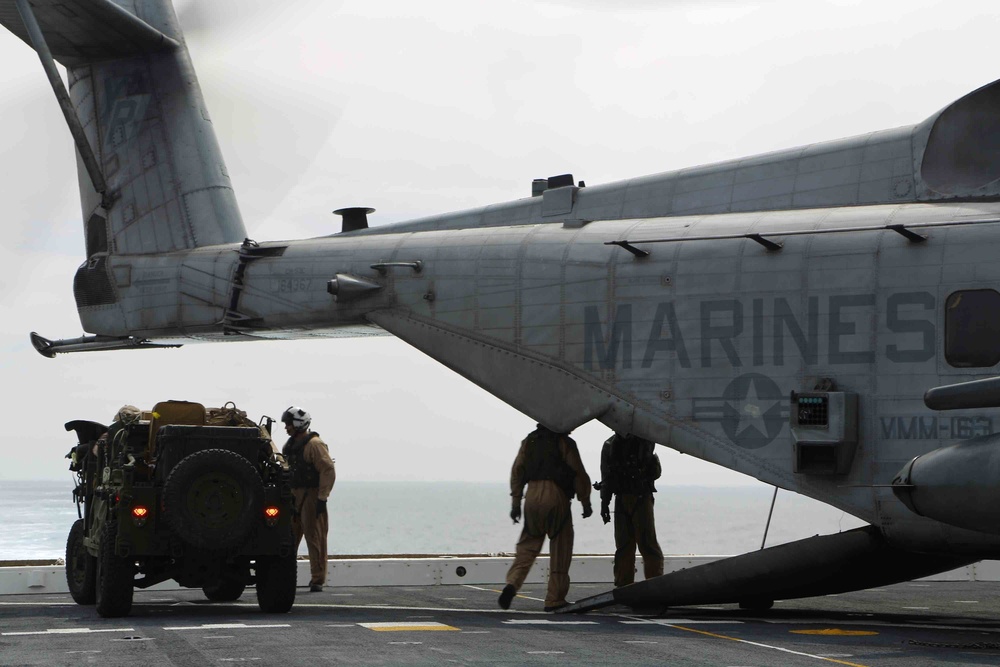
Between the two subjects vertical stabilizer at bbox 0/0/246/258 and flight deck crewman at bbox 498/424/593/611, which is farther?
vertical stabilizer at bbox 0/0/246/258

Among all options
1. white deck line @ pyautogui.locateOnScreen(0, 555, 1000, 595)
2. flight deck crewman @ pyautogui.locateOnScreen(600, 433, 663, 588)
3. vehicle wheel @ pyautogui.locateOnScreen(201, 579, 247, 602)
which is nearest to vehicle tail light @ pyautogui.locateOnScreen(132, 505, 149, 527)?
vehicle wheel @ pyautogui.locateOnScreen(201, 579, 247, 602)

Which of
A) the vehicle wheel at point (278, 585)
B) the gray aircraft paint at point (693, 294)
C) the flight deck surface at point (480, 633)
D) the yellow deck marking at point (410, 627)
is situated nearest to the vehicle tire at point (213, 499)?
the vehicle wheel at point (278, 585)

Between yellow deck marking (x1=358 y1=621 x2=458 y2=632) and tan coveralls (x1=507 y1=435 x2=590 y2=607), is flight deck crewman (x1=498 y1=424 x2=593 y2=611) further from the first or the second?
yellow deck marking (x1=358 y1=621 x2=458 y2=632)

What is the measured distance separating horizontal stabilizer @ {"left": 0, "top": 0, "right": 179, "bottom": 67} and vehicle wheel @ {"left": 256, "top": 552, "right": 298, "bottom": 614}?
7439 millimetres

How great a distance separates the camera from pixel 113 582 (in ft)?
33.6

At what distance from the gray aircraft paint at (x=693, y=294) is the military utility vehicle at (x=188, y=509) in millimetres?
2621

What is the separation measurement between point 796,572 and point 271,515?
15.1 feet

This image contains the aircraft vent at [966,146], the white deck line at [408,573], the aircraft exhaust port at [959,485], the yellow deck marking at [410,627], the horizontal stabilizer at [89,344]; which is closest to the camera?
the aircraft exhaust port at [959,485]

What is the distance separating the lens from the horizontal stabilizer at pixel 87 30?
14.3 m

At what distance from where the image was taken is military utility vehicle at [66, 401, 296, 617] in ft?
33.6

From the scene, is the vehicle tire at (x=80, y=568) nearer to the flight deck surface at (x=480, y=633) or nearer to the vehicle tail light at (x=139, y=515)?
the flight deck surface at (x=480, y=633)

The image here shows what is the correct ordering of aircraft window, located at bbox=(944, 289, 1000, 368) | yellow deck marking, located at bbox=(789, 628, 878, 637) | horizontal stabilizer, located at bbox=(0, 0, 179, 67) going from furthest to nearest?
horizontal stabilizer, located at bbox=(0, 0, 179, 67) → aircraft window, located at bbox=(944, 289, 1000, 368) → yellow deck marking, located at bbox=(789, 628, 878, 637)

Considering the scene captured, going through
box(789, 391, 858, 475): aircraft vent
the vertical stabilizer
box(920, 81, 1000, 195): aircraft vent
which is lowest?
box(789, 391, 858, 475): aircraft vent

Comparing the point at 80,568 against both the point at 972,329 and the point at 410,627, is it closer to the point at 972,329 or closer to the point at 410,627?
the point at 410,627
